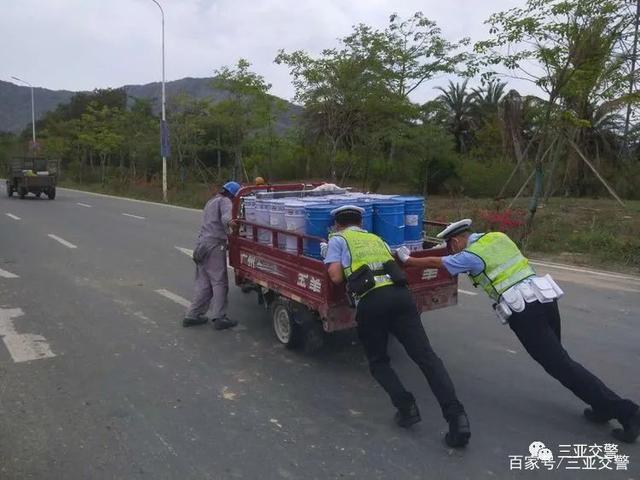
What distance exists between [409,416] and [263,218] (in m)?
2.63

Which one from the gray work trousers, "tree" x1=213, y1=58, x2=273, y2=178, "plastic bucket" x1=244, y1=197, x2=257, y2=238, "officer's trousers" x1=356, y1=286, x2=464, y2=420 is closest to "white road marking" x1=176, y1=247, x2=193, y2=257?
the gray work trousers

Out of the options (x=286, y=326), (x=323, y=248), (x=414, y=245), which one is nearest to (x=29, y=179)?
(x=286, y=326)

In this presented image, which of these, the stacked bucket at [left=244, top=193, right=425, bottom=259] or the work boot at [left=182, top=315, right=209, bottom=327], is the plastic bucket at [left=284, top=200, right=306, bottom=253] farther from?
the work boot at [left=182, top=315, right=209, bottom=327]

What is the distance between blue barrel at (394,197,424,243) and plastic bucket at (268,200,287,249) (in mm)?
1072

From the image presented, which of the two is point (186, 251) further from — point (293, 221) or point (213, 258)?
point (293, 221)

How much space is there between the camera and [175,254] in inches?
418

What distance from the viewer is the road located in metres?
3.40

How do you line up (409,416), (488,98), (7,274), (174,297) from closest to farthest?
(409,416), (174,297), (7,274), (488,98)

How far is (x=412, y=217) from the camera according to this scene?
214 inches

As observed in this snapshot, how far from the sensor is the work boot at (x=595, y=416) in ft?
12.5

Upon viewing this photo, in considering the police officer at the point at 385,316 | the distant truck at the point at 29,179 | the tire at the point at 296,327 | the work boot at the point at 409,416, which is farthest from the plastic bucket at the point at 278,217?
the distant truck at the point at 29,179

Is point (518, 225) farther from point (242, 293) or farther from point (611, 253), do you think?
point (242, 293)

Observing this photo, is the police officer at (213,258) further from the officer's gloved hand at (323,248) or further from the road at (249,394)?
the officer's gloved hand at (323,248)

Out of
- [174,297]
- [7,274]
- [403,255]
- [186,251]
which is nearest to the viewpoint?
[403,255]
